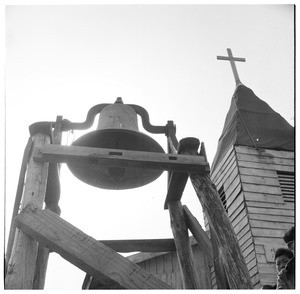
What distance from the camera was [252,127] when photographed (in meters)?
10.7

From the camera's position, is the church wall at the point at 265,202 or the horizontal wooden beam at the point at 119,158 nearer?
the horizontal wooden beam at the point at 119,158

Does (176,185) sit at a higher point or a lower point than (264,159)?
lower

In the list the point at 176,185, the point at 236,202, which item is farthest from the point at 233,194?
the point at 176,185

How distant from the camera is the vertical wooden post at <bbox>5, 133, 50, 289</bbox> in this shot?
264 cm

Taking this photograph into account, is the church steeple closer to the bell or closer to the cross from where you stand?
the cross

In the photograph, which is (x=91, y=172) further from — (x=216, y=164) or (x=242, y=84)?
(x=242, y=84)

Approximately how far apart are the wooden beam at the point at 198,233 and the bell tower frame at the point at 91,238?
1 centimetres

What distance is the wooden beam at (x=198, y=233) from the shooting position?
12.3 feet

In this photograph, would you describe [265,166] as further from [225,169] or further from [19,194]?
[19,194]

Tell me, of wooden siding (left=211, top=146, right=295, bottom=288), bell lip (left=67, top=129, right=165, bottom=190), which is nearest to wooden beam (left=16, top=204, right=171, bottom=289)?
bell lip (left=67, top=129, right=165, bottom=190)

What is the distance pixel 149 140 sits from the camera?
414 cm

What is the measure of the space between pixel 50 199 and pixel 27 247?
139cm

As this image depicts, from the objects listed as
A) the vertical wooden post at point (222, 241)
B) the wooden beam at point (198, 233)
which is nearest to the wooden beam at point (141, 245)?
the wooden beam at point (198, 233)

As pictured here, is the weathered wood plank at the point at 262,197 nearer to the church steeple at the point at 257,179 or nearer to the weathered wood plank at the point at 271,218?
the church steeple at the point at 257,179
